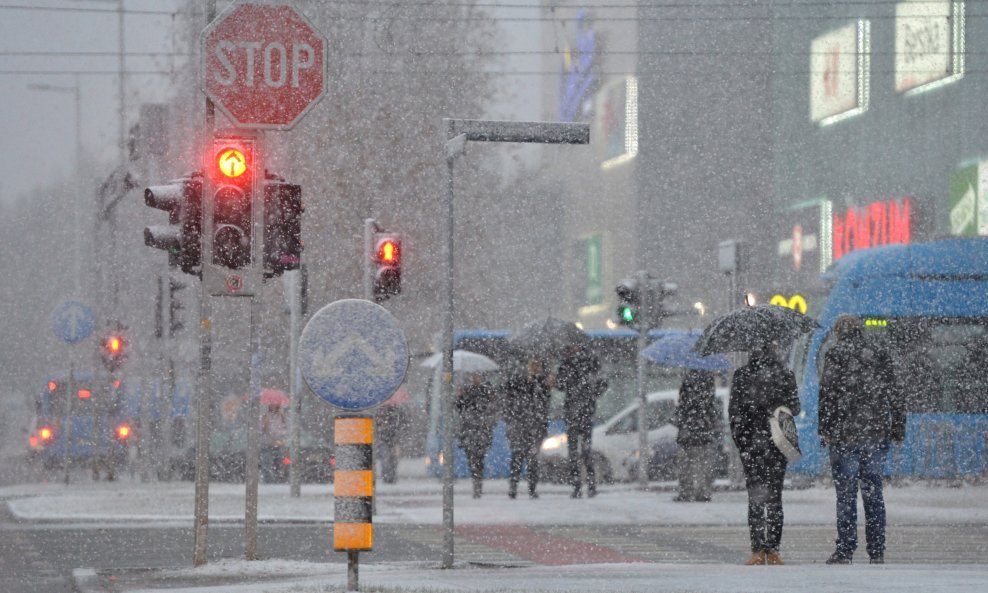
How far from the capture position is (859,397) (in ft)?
48.3

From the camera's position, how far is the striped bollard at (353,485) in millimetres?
11133

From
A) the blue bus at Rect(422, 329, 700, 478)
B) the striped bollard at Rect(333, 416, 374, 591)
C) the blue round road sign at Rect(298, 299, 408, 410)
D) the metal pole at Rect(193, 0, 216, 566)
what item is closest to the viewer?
the striped bollard at Rect(333, 416, 374, 591)

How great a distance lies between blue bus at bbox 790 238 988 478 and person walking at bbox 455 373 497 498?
4438mm

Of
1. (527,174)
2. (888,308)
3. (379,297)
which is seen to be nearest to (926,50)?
(888,308)

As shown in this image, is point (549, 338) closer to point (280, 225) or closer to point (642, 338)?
point (642, 338)

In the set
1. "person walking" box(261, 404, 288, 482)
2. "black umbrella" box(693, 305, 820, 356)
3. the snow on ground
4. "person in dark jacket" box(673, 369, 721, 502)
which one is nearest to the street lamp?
"person walking" box(261, 404, 288, 482)

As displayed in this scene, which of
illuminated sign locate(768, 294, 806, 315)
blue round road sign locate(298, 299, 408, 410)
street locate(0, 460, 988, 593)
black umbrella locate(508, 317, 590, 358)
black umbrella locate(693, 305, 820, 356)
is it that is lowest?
street locate(0, 460, 988, 593)

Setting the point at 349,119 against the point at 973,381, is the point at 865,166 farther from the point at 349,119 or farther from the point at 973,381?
the point at 973,381

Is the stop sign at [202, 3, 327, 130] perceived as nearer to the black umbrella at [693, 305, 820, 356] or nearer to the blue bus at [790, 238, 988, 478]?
the black umbrella at [693, 305, 820, 356]

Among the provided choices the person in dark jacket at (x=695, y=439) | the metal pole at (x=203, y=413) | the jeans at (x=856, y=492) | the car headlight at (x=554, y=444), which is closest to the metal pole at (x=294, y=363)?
the person in dark jacket at (x=695, y=439)

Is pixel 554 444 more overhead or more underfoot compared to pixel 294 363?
more underfoot

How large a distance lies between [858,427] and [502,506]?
9.65m

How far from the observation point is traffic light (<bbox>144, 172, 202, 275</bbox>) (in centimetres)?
1418

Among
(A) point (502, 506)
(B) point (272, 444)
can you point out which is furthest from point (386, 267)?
(B) point (272, 444)
